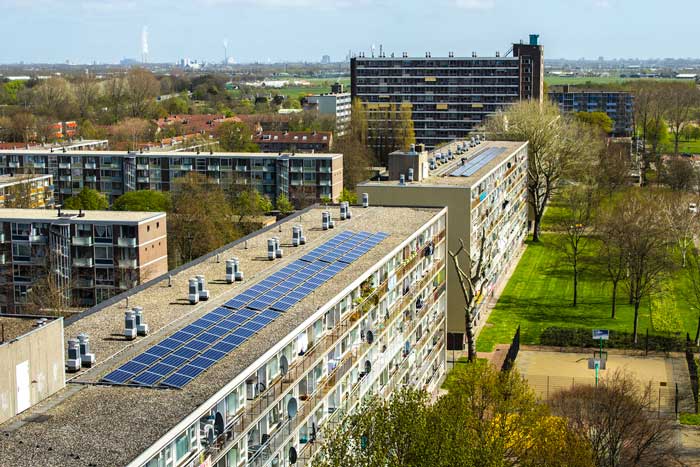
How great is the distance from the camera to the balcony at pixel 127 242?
51.2 metres

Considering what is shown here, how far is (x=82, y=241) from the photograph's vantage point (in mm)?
51469

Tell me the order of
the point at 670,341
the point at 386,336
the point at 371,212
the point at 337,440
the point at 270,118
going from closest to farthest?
1. the point at 337,440
2. the point at 386,336
3. the point at 371,212
4. the point at 670,341
5. the point at 270,118

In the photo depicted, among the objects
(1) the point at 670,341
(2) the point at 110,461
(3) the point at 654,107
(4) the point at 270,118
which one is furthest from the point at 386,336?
(3) the point at 654,107

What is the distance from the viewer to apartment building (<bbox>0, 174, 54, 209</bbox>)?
66000 millimetres

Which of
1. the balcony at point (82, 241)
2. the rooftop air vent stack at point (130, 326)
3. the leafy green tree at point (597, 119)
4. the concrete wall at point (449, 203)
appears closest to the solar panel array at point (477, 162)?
the concrete wall at point (449, 203)

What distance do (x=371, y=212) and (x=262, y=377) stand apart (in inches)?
783

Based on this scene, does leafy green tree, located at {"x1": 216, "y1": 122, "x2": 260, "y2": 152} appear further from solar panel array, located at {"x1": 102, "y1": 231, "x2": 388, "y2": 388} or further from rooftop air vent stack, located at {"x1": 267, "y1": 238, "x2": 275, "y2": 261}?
rooftop air vent stack, located at {"x1": 267, "y1": 238, "x2": 275, "y2": 261}

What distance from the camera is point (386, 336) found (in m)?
32.0

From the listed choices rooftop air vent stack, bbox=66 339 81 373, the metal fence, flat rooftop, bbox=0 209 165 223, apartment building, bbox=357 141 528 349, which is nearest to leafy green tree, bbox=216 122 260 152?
apartment building, bbox=357 141 528 349

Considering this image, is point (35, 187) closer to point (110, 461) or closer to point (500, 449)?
point (500, 449)

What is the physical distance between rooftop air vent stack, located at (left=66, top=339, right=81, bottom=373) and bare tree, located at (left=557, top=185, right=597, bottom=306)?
40787mm

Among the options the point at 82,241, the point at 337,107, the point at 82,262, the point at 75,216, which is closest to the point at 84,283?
the point at 82,262

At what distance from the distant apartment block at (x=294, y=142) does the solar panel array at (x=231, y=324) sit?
66325 millimetres

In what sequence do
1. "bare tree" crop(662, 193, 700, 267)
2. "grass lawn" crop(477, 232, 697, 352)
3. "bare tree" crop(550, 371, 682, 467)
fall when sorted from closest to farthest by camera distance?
1. "bare tree" crop(550, 371, 682, 467)
2. "grass lawn" crop(477, 232, 697, 352)
3. "bare tree" crop(662, 193, 700, 267)
